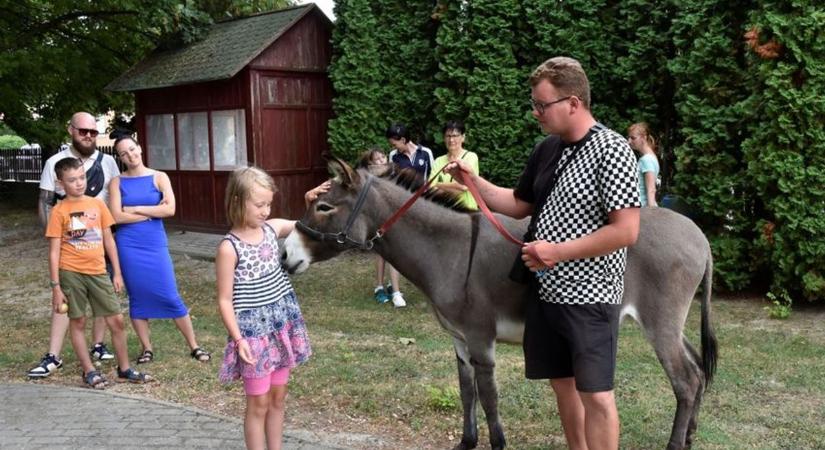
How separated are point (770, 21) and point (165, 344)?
23.3ft

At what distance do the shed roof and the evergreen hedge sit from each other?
57.1 inches

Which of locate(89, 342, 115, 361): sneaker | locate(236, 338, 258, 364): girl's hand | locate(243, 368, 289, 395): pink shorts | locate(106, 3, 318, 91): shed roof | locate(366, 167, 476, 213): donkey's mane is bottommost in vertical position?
locate(89, 342, 115, 361): sneaker

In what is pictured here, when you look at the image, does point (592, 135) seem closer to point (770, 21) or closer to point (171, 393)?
point (171, 393)

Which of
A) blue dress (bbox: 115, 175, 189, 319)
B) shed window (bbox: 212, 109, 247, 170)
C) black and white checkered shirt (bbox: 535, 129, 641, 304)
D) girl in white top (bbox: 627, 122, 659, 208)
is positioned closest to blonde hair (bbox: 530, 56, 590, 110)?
black and white checkered shirt (bbox: 535, 129, 641, 304)

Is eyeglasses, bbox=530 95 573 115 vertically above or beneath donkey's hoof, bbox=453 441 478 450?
above

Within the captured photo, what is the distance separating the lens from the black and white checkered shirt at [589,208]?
288 cm

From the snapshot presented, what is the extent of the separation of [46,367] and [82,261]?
1.11 meters

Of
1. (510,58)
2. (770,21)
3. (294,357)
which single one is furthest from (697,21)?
(294,357)

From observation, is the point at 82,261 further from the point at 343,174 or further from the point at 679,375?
the point at 679,375

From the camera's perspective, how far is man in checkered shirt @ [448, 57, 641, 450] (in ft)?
9.46

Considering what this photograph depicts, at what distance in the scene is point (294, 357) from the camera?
12.5 feet

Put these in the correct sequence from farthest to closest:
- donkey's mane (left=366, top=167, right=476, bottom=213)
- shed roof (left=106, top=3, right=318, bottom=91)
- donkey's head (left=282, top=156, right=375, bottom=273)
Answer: shed roof (left=106, top=3, right=318, bottom=91), donkey's mane (left=366, top=167, right=476, bottom=213), donkey's head (left=282, top=156, right=375, bottom=273)

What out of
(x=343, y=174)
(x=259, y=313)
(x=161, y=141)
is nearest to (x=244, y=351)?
(x=259, y=313)

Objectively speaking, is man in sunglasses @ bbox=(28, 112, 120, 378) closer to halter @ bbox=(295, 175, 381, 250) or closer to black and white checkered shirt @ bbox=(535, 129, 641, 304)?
halter @ bbox=(295, 175, 381, 250)
